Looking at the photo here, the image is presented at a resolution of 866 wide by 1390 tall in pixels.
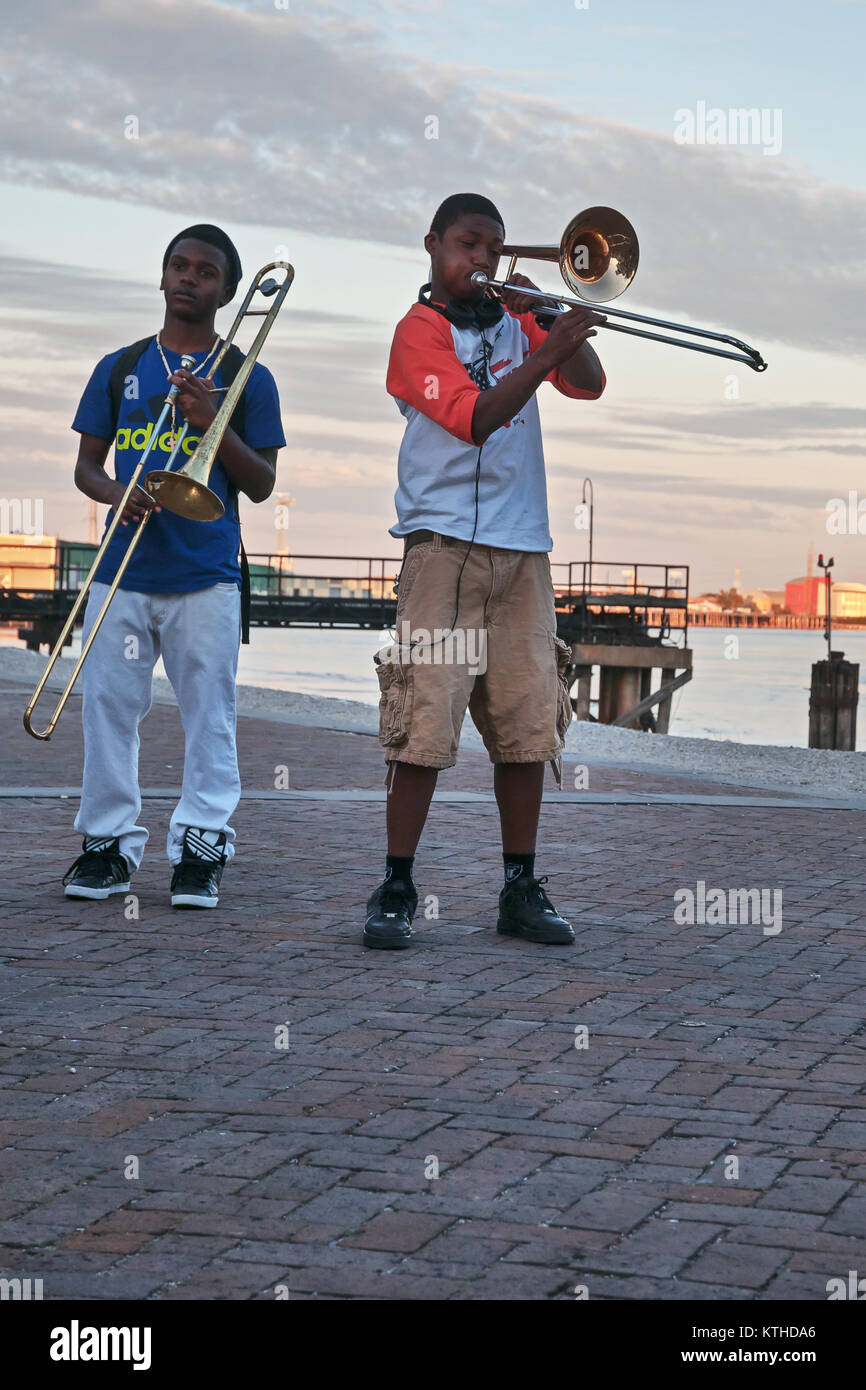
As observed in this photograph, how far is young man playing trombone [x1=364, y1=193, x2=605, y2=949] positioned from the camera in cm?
486

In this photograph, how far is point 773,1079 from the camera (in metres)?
3.71

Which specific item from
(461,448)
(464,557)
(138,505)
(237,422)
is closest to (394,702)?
(464,557)

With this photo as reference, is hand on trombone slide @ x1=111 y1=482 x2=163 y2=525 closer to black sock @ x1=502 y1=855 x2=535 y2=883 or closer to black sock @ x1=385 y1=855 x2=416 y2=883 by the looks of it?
black sock @ x1=385 y1=855 x2=416 y2=883

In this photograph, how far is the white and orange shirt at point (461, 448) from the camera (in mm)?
4847

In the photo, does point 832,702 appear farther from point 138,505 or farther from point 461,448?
point 461,448

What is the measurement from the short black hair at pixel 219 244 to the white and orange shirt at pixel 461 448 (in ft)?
3.01

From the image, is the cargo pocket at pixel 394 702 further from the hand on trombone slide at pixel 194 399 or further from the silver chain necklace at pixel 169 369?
the silver chain necklace at pixel 169 369

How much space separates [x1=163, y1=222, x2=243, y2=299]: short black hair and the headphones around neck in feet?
2.79

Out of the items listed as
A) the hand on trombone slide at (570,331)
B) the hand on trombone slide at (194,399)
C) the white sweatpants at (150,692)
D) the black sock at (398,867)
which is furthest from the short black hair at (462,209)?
the black sock at (398,867)

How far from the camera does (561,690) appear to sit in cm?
512

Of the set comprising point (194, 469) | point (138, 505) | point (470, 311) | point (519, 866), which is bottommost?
point (519, 866)

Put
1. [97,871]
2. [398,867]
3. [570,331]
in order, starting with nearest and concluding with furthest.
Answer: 1. [570,331]
2. [398,867]
3. [97,871]

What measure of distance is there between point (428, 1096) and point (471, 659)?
1.70m

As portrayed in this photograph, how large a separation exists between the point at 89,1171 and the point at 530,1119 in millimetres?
860
